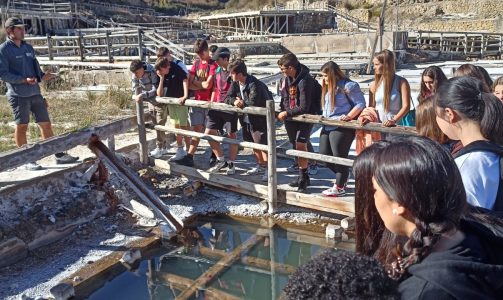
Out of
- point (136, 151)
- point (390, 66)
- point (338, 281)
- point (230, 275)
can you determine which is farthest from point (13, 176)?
point (338, 281)

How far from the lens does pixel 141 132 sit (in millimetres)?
6512

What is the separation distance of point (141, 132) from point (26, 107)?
1399 millimetres

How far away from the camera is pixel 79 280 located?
4238 millimetres

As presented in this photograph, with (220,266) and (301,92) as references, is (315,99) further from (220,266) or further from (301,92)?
(220,266)

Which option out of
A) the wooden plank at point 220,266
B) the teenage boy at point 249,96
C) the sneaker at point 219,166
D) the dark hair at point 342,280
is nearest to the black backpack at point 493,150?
the dark hair at point 342,280

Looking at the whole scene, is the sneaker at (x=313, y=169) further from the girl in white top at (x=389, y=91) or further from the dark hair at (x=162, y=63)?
the dark hair at (x=162, y=63)

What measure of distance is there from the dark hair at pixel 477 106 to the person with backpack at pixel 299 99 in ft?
9.73

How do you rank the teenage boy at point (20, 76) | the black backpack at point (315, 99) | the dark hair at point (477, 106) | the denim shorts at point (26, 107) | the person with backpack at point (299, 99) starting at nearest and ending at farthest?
the dark hair at point (477, 106), the person with backpack at point (299, 99), the black backpack at point (315, 99), the teenage boy at point (20, 76), the denim shorts at point (26, 107)

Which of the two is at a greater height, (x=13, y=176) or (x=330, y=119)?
(x=330, y=119)

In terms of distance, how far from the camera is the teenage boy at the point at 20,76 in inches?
227

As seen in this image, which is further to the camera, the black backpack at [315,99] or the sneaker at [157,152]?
the sneaker at [157,152]

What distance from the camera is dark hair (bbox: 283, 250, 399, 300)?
1074 millimetres

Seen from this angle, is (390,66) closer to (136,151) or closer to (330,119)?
(330,119)

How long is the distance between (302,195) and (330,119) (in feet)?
3.00
